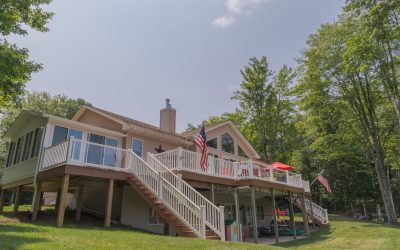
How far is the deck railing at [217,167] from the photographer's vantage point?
513 inches

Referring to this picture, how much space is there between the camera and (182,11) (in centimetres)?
1478

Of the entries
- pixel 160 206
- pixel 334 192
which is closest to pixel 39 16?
pixel 160 206

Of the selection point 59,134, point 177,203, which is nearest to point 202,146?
point 177,203

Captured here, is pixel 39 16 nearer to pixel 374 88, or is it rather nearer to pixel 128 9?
pixel 128 9

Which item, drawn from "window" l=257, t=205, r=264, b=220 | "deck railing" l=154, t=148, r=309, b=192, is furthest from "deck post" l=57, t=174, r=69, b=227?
"window" l=257, t=205, r=264, b=220

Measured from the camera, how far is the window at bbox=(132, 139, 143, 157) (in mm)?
15797

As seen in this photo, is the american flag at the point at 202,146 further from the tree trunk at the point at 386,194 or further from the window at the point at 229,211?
the tree trunk at the point at 386,194

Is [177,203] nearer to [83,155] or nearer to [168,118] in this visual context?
[83,155]

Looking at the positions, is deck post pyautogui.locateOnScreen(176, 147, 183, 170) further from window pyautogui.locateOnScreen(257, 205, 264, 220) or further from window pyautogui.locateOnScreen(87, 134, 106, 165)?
window pyautogui.locateOnScreen(257, 205, 264, 220)

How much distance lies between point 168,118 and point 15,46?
9.49m

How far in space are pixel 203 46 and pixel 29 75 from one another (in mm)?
9354

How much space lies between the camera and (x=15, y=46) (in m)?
13.2

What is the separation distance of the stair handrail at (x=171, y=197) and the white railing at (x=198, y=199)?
0.36m

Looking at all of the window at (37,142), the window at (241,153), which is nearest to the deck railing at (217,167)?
the window at (241,153)
